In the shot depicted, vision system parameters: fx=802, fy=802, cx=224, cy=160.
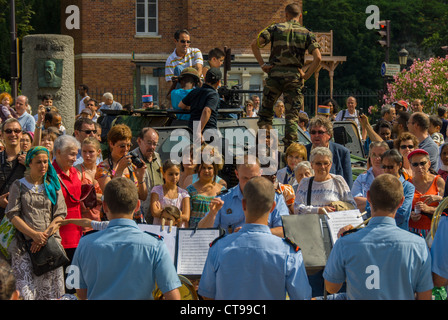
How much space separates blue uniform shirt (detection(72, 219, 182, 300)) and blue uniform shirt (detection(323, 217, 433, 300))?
1.08 meters

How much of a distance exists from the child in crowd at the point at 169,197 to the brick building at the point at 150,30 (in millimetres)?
24561

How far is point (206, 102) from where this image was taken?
963cm

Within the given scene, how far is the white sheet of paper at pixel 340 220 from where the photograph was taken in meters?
6.20

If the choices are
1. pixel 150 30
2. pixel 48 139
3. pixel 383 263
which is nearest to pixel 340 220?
pixel 383 263

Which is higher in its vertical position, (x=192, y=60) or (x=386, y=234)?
(x=192, y=60)

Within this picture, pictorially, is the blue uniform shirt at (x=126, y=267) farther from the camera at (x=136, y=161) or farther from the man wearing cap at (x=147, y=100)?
the man wearing cap at (x=147, y=100)

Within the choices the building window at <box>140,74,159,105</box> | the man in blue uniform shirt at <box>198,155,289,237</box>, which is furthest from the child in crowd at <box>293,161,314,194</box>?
the building window at <box>140,74,159,105</box>

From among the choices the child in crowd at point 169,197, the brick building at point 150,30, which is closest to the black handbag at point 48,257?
the child in crowd at point 169,197

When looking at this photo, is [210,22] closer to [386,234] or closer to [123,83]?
[123,83]

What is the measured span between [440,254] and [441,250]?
0.09 ft

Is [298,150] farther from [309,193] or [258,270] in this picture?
[258,270]
